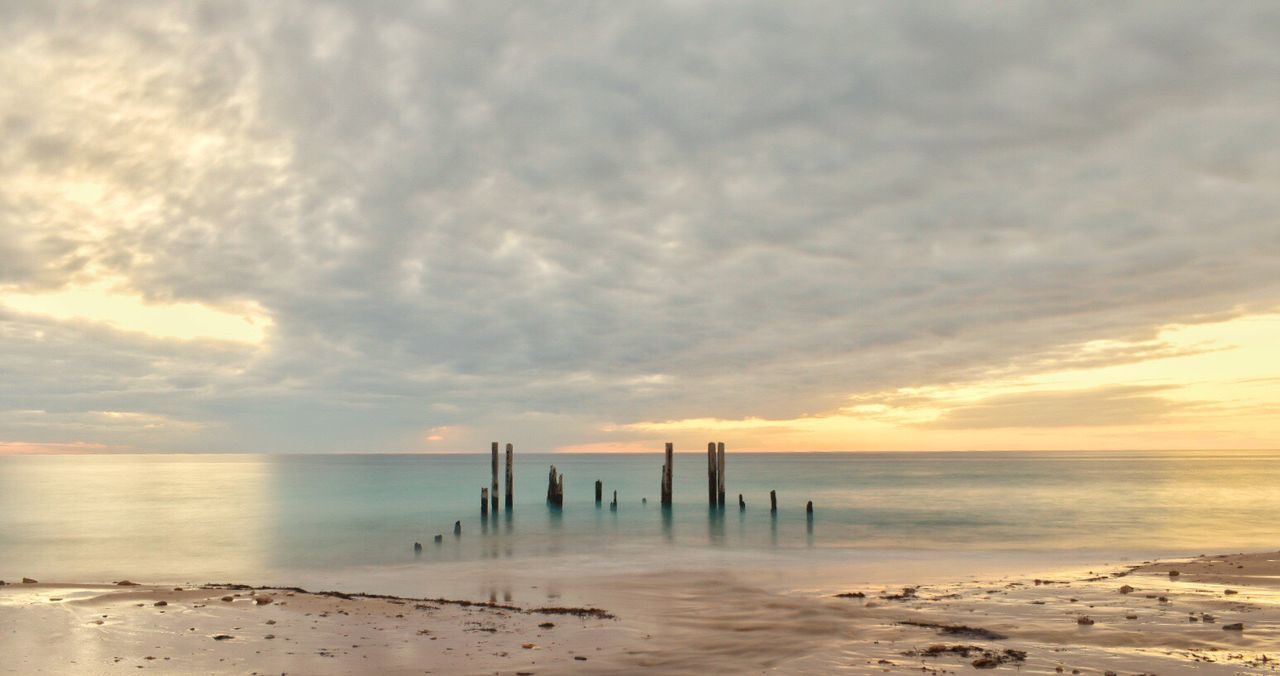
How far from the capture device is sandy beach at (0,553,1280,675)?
12.9 meters

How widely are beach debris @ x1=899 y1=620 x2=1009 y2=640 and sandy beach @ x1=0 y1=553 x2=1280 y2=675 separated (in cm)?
6

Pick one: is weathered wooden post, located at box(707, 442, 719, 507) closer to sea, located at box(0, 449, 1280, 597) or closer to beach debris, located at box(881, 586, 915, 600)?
sea, located at box(0, 449, 1280, 597)

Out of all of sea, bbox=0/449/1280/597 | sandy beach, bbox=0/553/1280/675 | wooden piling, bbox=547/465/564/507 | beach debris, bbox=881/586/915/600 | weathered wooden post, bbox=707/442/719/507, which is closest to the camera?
sandy beach, bbox=0/553/1280/675

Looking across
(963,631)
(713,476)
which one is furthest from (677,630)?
(713,476)

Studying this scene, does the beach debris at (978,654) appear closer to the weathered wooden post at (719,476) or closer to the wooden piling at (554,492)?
the weathered wooden post at (719,476)

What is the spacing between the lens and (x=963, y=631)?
49.8 feet

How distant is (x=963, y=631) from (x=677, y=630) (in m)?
5.42

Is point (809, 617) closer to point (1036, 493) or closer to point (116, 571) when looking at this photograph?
point (116, 571)

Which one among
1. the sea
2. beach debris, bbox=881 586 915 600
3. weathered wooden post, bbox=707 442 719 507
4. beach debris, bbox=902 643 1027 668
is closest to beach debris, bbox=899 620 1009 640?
beach debris, bbox=902 643 1027 668

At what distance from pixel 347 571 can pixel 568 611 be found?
45.9 ft

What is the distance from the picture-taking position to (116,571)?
1175 inches

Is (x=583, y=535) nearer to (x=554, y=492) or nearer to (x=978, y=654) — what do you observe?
(x=554, y=492)

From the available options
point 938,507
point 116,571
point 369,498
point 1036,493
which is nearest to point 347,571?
point 116,571

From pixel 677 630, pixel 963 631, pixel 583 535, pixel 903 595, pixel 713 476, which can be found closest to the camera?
pixel 963 631
